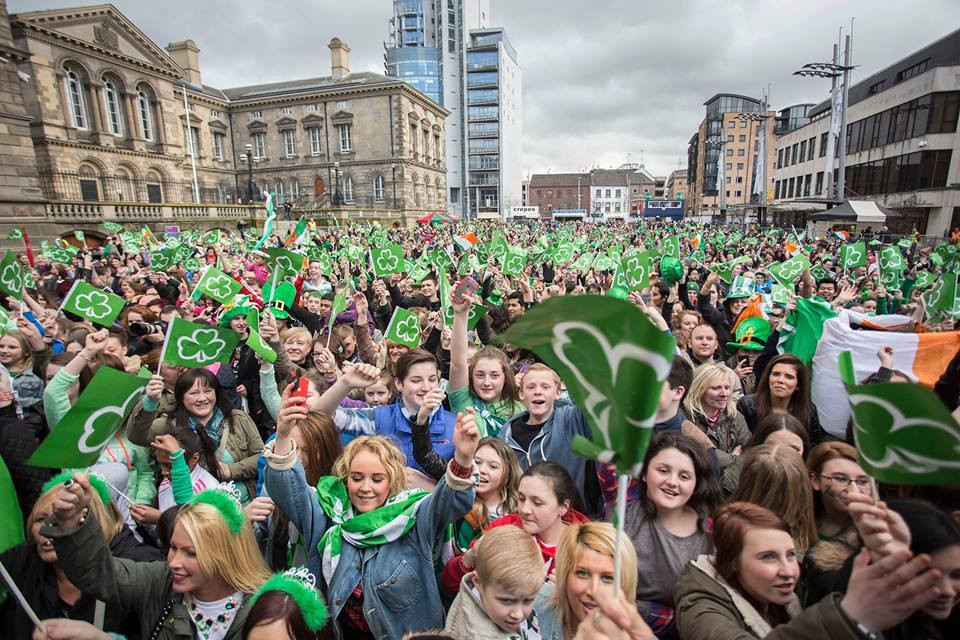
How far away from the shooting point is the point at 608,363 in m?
1.48

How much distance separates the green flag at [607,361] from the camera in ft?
4.50

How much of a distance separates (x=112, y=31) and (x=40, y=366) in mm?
40393

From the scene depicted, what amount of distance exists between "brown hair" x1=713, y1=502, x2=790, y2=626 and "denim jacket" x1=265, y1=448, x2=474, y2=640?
3.42 ft

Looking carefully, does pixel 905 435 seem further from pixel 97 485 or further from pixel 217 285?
pixel 217 285

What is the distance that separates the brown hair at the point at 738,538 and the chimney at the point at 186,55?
6057cm

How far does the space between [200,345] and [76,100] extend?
3960 centimetres

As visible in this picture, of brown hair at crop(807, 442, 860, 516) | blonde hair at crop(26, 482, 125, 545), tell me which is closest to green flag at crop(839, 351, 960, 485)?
brown hair at crop(807, 442, 860, 516)

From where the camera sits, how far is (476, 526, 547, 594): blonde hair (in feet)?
6.36

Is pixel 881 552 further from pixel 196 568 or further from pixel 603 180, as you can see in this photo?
pixel 603 180

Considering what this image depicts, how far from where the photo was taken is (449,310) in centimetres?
584

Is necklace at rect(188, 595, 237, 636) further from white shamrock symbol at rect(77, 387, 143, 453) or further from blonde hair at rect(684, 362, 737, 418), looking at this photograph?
blonde hair at rect(684, 362, 737, 418)

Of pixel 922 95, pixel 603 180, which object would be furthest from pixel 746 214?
pixel 603 180

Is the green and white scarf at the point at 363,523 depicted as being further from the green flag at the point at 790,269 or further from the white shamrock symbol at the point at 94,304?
the green flag at the point at 790,269

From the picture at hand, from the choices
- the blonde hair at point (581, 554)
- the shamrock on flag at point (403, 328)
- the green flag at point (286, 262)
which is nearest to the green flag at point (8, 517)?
the blonde hair at point (581, 554)
